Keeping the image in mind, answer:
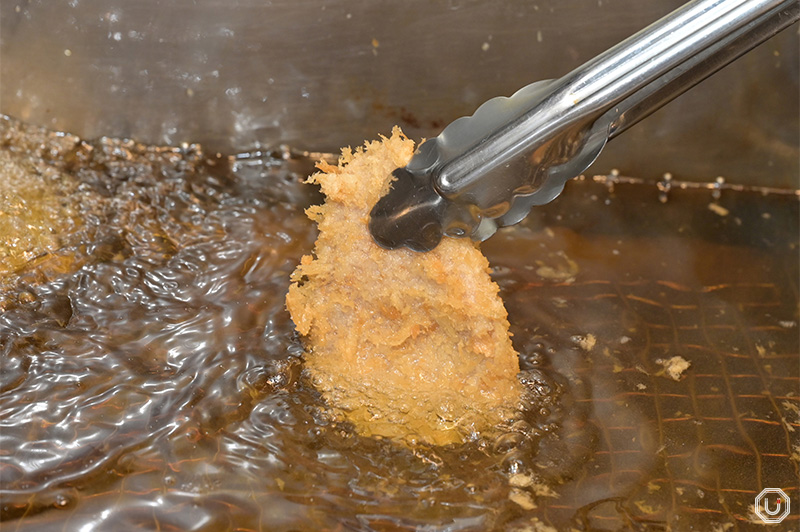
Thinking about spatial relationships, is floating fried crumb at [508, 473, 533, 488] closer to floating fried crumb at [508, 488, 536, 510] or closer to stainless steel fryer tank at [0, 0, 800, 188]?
floating fried crumb at [508, 488, 536, 510]

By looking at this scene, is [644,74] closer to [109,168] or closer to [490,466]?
[490,466]

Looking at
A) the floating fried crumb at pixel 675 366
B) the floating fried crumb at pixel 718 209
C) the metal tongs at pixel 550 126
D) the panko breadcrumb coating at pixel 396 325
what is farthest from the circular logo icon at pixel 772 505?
the floating fried crumb at pixel 718 209

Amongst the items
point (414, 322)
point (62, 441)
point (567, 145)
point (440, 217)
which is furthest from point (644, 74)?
point (62, 441)

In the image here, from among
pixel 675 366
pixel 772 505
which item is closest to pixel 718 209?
pixel 675 366

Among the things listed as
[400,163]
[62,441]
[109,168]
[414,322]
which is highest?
[109,168]

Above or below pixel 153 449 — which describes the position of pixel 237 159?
above

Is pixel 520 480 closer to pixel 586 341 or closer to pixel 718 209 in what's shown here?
pixel 586 341

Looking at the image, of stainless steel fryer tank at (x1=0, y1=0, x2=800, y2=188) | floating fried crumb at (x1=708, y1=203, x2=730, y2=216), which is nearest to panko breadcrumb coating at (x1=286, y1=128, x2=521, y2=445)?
stainless steel fryer tank at (x1=0, y1=0, x2=800, y2=188)

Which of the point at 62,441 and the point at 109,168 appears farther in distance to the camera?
the point at 109,168

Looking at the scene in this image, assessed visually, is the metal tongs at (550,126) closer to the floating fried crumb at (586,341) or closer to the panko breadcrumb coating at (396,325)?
the panko breadcrumb coating at (396,325)
